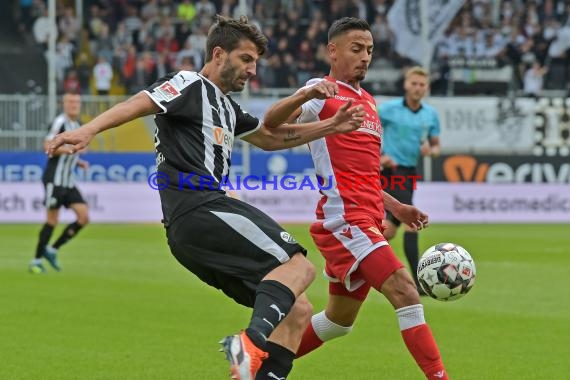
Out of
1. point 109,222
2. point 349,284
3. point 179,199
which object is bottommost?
point 109,222

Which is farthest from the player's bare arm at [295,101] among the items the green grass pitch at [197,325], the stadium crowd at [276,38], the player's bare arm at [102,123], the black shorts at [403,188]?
the stadium crowd at [276,38]

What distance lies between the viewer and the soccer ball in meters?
7.93

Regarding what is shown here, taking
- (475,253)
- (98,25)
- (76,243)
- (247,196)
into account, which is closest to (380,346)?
(475,253)

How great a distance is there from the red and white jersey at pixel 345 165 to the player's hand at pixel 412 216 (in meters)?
0.22

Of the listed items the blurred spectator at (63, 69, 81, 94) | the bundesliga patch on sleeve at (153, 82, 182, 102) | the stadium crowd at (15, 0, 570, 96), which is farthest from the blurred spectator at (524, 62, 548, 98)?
the bundesliga patch on sleeve at (153, 82, 182, 102)

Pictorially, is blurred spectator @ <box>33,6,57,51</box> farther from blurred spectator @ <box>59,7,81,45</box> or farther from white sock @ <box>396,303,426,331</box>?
white sock @ <box>396,303,426,331</box>

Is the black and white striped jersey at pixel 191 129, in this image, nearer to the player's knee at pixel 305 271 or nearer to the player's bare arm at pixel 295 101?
the player's bare arm at pixel 295 101

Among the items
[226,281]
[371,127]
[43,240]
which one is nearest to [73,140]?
[226,281]

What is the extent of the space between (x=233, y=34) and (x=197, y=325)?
4.75 metres

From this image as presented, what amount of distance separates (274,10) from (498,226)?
1160 centimetres

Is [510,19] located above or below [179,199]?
above

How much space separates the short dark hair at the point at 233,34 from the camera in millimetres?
6652

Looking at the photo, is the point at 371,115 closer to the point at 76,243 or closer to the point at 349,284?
the point at 349,284

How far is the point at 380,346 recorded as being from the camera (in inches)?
380
